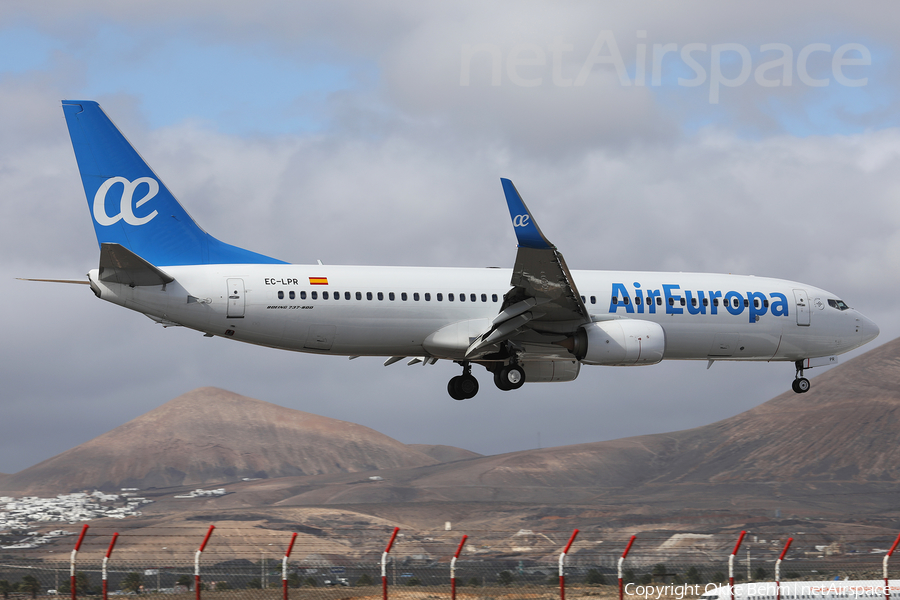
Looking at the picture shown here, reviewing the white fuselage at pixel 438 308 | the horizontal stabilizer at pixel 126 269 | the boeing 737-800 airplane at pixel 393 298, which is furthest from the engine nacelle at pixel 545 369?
the horizontal stabilizer at pixel 126 269

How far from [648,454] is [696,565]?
168889 mm

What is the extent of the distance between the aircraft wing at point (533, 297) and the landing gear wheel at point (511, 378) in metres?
1.29

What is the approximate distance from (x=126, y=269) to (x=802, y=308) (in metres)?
22.8

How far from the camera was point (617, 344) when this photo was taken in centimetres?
3222

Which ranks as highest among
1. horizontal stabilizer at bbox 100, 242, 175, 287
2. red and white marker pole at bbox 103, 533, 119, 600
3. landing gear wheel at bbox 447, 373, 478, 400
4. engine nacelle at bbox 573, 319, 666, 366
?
horizontal stabilizer at bbox 100, 242, 175, 287

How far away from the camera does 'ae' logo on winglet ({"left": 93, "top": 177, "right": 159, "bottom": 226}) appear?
102ft

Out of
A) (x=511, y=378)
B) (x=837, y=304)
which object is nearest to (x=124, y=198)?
(x=511, y=378)

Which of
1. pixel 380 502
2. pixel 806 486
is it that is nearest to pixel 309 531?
pixel 380 502

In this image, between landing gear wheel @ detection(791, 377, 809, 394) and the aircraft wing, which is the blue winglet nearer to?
the aircraft wing

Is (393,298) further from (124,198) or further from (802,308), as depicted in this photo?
(802,308)

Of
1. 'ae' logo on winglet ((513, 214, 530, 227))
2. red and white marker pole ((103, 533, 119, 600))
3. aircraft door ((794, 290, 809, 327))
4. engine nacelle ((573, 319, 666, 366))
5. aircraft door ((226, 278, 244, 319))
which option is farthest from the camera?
aircraft door ((794, 290, 809, 327))

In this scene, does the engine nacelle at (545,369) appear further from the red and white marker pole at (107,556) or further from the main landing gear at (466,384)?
the red and white marker pole at (107,556)

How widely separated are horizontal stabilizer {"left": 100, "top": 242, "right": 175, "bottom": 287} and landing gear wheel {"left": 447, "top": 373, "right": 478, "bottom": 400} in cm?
1088

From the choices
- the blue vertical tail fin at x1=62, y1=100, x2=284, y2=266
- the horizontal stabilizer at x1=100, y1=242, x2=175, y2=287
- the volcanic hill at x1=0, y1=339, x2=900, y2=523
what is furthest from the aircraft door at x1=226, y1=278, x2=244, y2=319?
the volcanic hill at x1=0, y1=339, x2=900, y2=523
